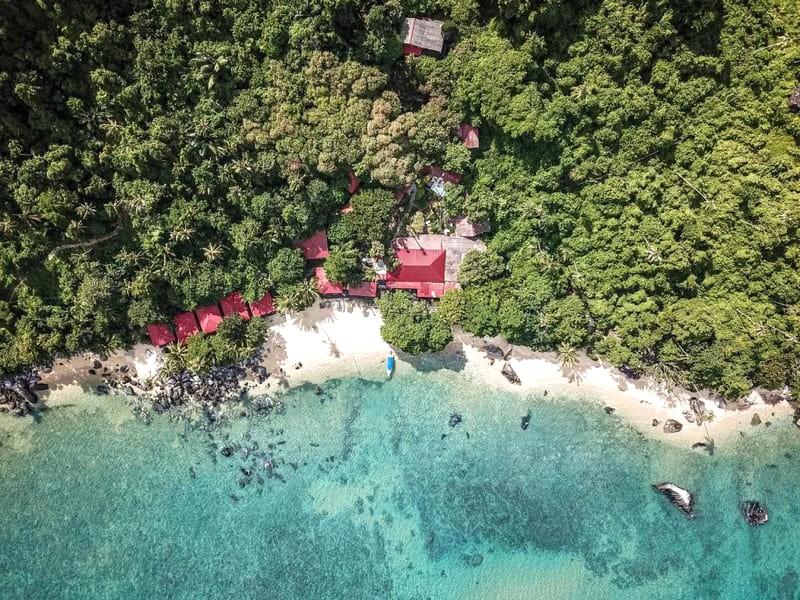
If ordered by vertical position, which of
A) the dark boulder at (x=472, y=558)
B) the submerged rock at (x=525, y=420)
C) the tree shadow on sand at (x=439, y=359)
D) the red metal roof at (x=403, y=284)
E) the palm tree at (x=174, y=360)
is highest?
the red metal roof at (x=403, y=284)

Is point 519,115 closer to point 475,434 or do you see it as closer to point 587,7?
point 587,7

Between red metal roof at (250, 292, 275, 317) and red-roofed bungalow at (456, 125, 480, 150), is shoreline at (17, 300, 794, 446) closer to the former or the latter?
red metal roof at (250, 292, 275, 317)

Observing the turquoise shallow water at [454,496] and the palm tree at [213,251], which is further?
the turquoise shallow water at [454,496]

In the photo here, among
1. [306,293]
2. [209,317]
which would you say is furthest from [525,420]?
[209,317]

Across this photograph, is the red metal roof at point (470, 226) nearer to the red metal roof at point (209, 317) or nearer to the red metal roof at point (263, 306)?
the red metal roof at point (263, 306)

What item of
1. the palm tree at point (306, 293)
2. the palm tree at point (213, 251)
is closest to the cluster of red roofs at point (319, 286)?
the palm tree at point (306, 293)

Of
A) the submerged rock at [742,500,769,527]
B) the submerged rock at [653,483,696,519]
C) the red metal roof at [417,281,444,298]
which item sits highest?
the red metal roof at [417,281,444,298]

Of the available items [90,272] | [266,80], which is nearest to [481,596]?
[90,272]

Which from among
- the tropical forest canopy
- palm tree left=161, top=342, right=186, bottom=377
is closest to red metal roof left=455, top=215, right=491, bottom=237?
the tropical forest canopy
